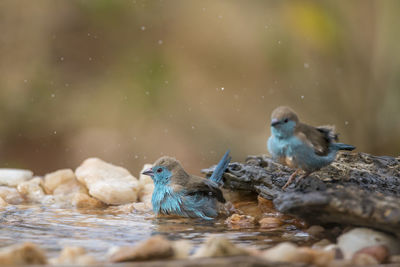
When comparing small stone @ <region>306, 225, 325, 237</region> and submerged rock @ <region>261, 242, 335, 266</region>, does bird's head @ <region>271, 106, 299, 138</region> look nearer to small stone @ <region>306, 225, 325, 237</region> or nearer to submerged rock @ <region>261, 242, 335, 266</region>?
small stone @ <region>306, 225, 325, 237</region>

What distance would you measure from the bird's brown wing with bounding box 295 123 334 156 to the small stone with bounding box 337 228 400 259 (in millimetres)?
617

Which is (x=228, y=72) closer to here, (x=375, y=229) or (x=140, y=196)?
(x=140, y=196)

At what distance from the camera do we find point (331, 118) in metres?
7.71

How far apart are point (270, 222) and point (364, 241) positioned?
41.1 inches

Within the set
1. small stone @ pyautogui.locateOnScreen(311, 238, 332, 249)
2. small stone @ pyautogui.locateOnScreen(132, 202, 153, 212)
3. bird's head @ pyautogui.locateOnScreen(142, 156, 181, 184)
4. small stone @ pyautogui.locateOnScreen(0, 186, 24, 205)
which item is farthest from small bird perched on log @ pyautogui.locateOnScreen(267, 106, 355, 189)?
small stone @ pyautogui.locateOnScreen(0, 186, 24, 205)

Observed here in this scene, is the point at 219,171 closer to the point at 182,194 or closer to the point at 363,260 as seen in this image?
the point at 182,194

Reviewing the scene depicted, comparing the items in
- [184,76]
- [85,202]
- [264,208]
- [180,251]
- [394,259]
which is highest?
[184,76]

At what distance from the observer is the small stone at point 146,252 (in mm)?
2635

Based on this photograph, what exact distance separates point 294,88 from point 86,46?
3190 millimetres

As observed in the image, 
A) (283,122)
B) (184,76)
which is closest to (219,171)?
(283,122)

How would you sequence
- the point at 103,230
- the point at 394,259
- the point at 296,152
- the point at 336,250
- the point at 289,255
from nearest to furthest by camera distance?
the point at 289,255
the point at 394,259
the point at 336,250
the point at 296,152
the point at 103,230

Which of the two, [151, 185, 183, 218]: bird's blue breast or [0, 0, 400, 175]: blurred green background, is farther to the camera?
[0, 0, 400, 175]: blurred green background

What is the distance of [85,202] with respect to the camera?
508 centimetres

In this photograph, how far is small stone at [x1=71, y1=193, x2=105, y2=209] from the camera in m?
5.05
